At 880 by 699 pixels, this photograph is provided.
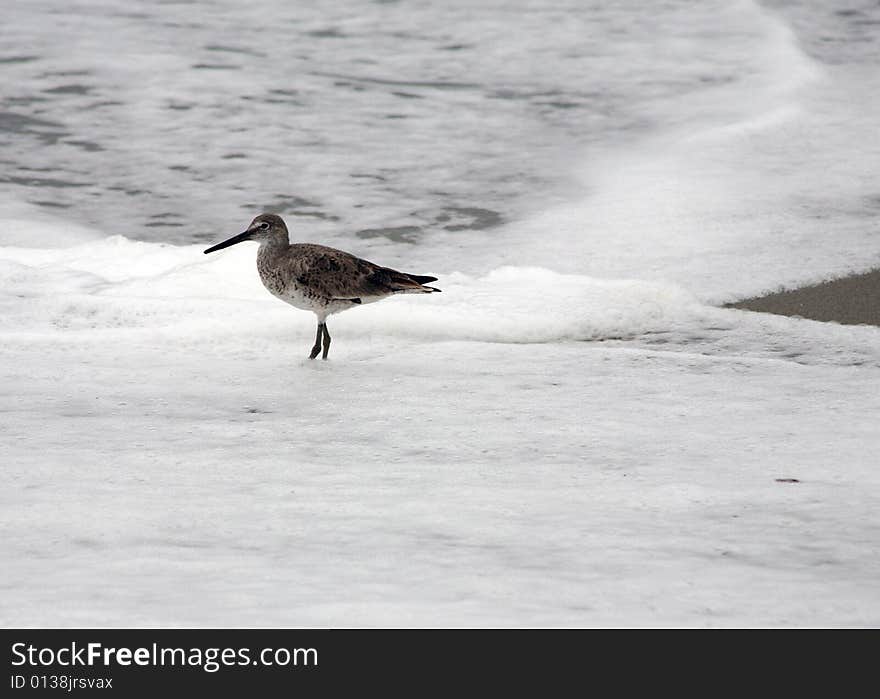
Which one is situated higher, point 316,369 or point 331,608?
point 331,608

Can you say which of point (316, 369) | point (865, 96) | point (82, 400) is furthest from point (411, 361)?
point (865, 96)

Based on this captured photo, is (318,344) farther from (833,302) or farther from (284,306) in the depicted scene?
(833,302)

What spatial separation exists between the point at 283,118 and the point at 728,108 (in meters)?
3.79

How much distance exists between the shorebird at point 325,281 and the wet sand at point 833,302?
77.4 inches

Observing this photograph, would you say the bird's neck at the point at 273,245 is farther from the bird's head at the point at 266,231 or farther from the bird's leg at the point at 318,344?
the bird's leg at the point at 318,344

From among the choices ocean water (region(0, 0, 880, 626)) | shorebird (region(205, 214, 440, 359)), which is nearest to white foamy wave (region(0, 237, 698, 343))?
ocean water (region(0, 0, 880, 626))

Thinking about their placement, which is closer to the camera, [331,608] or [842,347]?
[331,608]

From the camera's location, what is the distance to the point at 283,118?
37.5 ft

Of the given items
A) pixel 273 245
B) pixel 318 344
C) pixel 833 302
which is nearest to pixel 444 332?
pixel 318 344

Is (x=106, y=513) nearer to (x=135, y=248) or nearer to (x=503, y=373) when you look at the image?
(x=503, y=373)

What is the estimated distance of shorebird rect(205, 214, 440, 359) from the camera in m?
6.21

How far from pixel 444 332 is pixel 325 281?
0.72 m

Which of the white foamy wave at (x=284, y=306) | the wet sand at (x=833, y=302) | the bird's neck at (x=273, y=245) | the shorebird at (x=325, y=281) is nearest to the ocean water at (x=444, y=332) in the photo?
the white foamy wave at (x=284, y=306)

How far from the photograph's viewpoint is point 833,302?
7.09m
